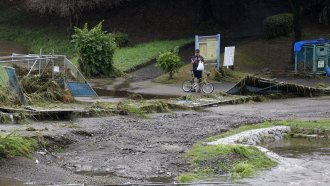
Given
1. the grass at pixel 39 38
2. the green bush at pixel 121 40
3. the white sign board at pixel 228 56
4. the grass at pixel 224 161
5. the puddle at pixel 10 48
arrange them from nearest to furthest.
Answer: the grass at pixel 224 161, the white sign board at pixel 228 56, the green bush at pixel 121 40, the puddle at pixel 10 48, the grass at pixel 39 38

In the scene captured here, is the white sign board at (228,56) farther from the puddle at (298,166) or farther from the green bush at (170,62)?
the puddle at (298,166)

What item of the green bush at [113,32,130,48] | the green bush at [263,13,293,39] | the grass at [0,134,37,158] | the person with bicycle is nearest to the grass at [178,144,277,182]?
the grass at [0,134,37,158]

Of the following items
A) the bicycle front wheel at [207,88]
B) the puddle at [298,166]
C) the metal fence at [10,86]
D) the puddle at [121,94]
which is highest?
the metal fence at [10,86]

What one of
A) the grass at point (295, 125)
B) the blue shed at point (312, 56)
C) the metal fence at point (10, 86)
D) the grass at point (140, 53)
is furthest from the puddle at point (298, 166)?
the grass at point (140, 53)

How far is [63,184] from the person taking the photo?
36.8ft

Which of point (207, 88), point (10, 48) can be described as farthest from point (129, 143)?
point (10, 48)

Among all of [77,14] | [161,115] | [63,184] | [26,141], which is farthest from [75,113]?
[77,14]

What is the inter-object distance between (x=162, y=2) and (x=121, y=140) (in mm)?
35190

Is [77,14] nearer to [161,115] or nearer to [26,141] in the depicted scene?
[161,115]

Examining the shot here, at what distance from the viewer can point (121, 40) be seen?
4175cm

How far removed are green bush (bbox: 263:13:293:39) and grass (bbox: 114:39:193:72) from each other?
4.99 meters

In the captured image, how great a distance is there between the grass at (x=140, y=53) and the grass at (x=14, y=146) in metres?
21.9

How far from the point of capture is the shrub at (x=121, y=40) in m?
41.7

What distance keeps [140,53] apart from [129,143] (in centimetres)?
2310
